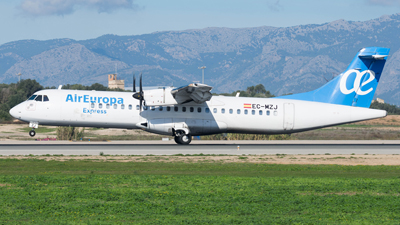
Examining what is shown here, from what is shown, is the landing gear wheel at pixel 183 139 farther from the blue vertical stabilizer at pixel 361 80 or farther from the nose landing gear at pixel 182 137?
the blue vertical stabilizer at pixel 361 80

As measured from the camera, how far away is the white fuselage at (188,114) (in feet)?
101

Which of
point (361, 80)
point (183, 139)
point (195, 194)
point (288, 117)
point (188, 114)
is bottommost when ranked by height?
point (195, 194)

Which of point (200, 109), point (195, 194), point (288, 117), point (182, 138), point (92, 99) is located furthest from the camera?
point (288, 117)

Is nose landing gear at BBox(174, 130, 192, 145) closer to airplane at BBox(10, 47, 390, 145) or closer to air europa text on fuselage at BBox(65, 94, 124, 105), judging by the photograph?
airplane at BBox(10, 47, 390, 145)

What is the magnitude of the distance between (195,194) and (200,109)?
17.4 metres

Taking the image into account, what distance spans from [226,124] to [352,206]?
19378mm

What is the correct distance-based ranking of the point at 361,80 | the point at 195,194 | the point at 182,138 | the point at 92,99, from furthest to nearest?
1. the point at 361,80
2. the point at 182,138
3. the point at 92,99
4. the point at 195,194

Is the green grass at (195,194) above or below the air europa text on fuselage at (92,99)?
below

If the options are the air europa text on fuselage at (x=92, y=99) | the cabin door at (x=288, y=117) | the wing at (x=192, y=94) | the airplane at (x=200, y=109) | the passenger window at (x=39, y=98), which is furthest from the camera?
the cabin door at (x=288, y=117)

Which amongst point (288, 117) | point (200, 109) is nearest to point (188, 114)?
point (200, 109)

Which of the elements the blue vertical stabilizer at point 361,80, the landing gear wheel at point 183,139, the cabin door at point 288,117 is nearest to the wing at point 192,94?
the landing gear wheel at point 183,139

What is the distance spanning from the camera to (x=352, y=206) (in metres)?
12.5

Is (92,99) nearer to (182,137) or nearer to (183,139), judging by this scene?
(182,137)

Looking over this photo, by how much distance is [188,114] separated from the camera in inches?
1225
